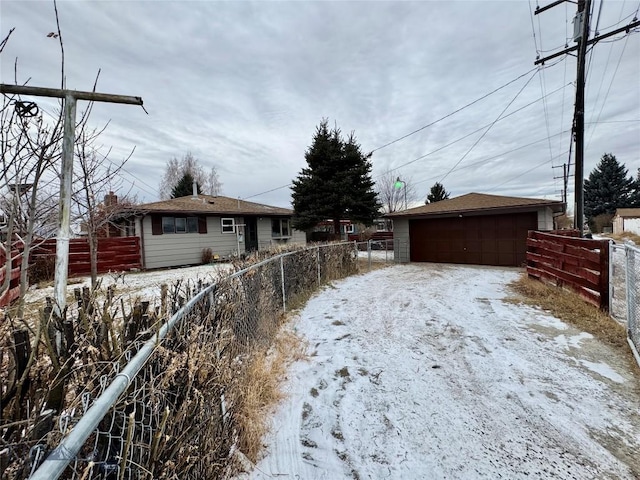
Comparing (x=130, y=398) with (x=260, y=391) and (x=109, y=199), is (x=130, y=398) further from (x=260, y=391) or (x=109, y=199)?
(x=109, y=199)

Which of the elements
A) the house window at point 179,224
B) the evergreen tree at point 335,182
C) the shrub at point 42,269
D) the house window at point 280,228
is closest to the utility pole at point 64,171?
the shrub at point 42,269

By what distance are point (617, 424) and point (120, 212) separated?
13127 mm

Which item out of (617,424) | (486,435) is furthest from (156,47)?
(617,424)

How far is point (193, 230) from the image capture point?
47.4ft

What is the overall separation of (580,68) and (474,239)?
6.60m

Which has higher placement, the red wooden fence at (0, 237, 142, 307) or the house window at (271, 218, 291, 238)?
the house window at (271, 218, 291, 238)

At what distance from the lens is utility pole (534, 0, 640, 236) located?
8711 millimetres

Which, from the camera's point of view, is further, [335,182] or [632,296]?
[335,182]

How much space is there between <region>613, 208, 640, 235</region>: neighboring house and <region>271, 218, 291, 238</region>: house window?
32696 millimetres

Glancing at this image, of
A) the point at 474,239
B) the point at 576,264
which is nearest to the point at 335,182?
the point at 474,239

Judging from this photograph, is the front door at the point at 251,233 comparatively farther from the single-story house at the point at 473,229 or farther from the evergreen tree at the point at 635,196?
the evergreen tree at the point at 635,196

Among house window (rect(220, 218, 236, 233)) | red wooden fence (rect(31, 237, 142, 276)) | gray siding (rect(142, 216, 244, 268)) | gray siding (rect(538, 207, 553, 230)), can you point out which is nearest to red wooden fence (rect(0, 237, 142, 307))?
red wooden fence (rect(31, 237, 142, 276))

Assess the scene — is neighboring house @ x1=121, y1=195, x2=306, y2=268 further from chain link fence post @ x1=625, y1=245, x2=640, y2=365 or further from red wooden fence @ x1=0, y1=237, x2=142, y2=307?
chain link fence post @ x1=625, y1=245, x2=640, y2=365

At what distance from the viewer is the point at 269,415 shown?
2.64 metres
